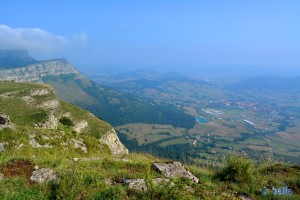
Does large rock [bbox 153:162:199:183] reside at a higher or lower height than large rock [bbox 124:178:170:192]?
lower

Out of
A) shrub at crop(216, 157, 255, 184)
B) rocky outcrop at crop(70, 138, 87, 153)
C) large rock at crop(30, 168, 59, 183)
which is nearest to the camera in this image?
large rock at crop(30, 168, 59, 183)

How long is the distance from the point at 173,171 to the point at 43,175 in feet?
15.2

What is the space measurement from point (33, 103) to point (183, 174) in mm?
40041

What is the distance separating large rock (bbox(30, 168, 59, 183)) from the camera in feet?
28.9

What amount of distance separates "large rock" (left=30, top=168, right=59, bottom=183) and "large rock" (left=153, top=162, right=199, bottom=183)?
3.70m

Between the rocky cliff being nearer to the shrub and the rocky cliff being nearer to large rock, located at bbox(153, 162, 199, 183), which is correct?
large rock, located at bbox(153, 162, 199, 183)

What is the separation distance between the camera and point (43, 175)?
912cm

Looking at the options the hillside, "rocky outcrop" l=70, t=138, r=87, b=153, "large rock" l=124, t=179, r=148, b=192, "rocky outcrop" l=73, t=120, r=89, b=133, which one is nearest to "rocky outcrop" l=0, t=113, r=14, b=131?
"rocky outcrop" l=70, t=138, r=87, b=153

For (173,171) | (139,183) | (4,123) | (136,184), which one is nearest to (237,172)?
(173,171)

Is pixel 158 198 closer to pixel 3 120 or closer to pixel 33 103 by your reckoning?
pixel 3 120

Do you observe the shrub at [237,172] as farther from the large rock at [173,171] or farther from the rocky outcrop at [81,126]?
the rocky outcrop at [81,126]

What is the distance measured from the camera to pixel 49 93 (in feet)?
174

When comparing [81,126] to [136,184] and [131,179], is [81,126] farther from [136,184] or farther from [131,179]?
[136,184]

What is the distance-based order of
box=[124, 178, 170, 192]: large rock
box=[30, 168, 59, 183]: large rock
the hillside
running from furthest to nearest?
1. box=[30, 168, 59, 183]: large rock
2. box=[124, 178, 170, 192]: large rock
3. the hillside
